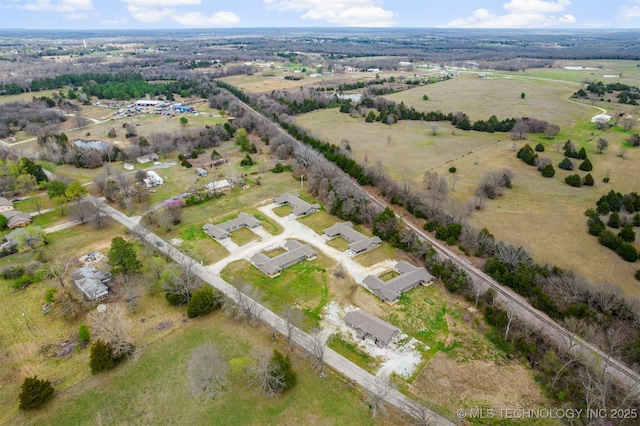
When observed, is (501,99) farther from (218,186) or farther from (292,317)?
(292,317)

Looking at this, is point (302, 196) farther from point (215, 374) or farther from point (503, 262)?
point (215, 374)

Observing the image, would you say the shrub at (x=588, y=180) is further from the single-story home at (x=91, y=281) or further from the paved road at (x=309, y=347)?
the single-story home at (x=91, y=281)

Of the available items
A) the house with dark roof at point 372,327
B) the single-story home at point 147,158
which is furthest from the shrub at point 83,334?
the single-story home at point 147,158

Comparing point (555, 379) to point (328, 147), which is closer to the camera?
point (555, 379)

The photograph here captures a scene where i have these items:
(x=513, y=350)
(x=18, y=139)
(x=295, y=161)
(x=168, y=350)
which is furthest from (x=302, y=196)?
(x=18, y=139)

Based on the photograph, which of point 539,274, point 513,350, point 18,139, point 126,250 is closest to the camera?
point 513,350

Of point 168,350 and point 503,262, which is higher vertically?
point 503,262
